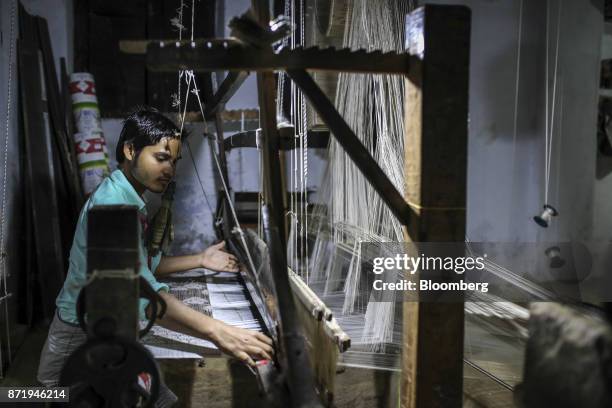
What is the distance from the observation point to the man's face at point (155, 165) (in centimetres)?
232

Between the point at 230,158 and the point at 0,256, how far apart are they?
2.17 metres

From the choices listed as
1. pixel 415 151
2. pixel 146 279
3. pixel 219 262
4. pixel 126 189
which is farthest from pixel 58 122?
pixel 415 151

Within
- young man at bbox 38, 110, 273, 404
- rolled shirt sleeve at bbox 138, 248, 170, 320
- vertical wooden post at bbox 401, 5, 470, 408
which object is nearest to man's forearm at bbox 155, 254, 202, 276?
rolled shirt sleeve at bbox 138, 248, 170, 320

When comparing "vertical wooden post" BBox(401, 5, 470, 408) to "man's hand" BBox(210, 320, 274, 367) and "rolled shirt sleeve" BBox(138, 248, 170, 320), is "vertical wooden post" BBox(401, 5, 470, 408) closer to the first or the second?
"man's hand" BBox(210, 320, 274, 367)

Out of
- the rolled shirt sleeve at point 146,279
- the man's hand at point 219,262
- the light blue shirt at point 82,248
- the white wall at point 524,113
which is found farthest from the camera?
the white wall at point 524,113

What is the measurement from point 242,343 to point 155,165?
0.97m

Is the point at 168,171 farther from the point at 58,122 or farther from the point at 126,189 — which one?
the point at 58,122

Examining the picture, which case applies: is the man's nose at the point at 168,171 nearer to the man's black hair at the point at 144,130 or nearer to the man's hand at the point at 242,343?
the man's black hair at the point at 144,130

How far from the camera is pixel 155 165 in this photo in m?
2.35

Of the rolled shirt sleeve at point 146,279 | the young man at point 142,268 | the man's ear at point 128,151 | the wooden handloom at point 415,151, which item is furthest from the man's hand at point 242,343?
the man's ear at point 128,151

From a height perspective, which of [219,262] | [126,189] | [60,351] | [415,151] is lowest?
[60,351]

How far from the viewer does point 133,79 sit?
4652 millimetres

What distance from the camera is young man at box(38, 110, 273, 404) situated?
72.4 inches

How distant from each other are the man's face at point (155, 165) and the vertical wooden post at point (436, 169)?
122cm
